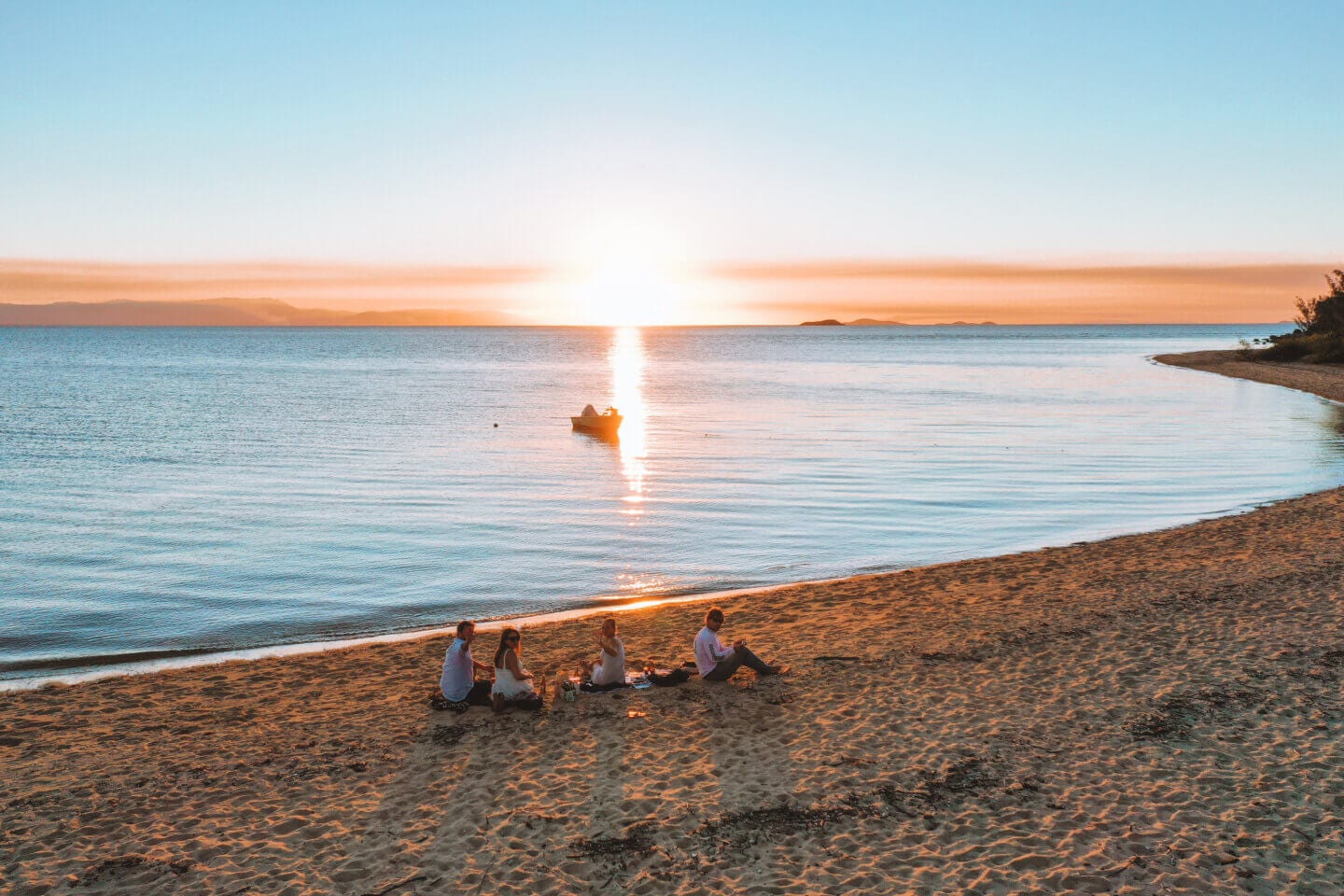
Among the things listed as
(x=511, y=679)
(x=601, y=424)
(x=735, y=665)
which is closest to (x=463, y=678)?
(x=511, y=679)

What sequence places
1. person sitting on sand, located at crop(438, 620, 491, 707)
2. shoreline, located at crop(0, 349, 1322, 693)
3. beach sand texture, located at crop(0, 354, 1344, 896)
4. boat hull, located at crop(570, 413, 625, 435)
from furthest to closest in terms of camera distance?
1. boat hull, located at crop(570, 413, 625, 435)
2. shoreline, located at crop(0, 349, 1322, 693)
3. person sitting on sand, located at crop(438, 620, 491, 707)
4. beach sand texture, located at crop(0, 354, 1344, 896)

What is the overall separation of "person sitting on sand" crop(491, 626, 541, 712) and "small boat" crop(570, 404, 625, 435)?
121 feet

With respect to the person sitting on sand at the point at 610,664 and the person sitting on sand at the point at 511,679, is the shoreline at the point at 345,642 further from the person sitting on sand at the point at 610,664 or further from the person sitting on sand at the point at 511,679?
the person sitting on sand at the point at 511,679

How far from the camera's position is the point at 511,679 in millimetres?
12398

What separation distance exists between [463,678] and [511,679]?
0.67 metres

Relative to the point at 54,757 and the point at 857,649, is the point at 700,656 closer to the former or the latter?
the point at 857,649

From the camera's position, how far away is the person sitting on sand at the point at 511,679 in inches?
482

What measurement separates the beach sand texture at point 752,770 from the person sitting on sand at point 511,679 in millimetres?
305

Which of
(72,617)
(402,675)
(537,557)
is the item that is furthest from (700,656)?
(72,617)

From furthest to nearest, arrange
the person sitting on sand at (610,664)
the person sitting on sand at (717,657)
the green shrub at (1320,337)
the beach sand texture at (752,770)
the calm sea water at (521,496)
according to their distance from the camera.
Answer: the green shrub at (1320,337) → the calm sea water at (521,496) → the person sitting on sand at (717,657) → the person sitting on sand at (610,664) → the beach sand texture at (752,770)

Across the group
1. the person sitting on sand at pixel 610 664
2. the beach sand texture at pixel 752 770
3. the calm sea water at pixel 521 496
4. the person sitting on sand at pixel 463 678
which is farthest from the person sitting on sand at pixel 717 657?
the calm sea water at pixel 521 496

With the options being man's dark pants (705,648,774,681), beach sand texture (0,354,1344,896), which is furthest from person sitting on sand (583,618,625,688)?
man's dark pants (705,648,774,681)

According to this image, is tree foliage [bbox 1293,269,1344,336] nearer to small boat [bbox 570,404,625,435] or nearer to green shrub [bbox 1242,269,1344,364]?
green shrub [bbox 1242,269,1344,364]

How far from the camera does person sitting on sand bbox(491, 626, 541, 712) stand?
12.2 metres
